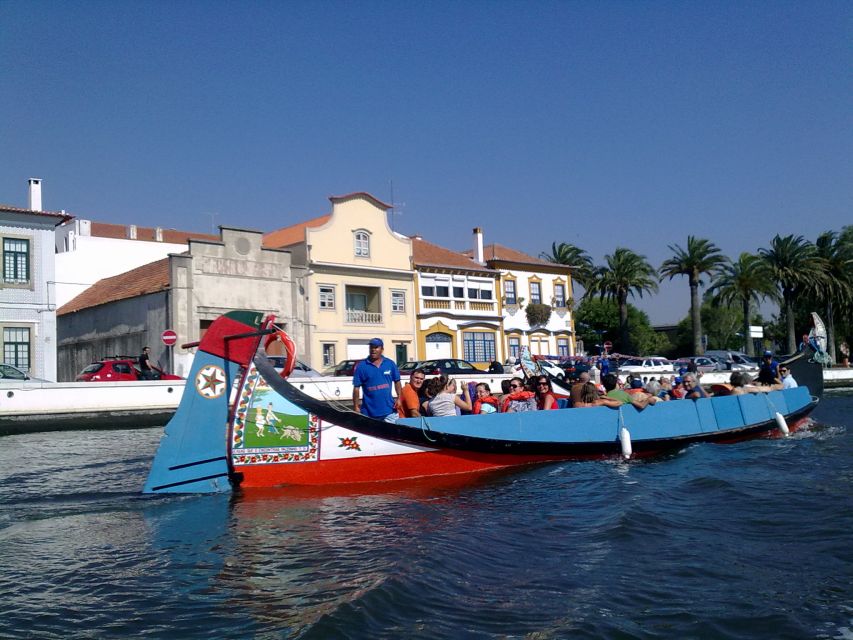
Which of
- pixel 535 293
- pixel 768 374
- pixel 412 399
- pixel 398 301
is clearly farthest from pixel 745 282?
pixel 412 399

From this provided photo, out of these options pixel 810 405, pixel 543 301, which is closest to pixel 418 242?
pixel 543 301

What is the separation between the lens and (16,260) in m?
31.1

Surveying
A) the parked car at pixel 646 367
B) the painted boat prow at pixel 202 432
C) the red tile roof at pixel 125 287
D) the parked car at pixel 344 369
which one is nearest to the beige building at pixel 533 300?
the parked car at pixel 646 367

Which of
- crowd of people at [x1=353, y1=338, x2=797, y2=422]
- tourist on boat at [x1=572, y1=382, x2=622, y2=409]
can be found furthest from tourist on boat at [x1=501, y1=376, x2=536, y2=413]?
tourist on boat at [x1=572, y1=382, x2=622, y2=409]

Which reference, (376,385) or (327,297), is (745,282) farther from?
(376,385)

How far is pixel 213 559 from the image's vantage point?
724cm

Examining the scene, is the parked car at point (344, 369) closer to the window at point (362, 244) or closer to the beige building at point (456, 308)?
the window at point (362, 244)

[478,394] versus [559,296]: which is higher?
[559,296]

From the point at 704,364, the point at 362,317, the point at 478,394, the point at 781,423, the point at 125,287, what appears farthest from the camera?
the point at 704,364

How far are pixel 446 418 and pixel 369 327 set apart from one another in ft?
94.5

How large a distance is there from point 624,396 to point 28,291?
2649 cm

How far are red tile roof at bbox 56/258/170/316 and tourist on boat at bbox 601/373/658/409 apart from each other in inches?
934

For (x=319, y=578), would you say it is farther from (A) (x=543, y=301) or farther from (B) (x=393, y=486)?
(A) (x=543, y=301)

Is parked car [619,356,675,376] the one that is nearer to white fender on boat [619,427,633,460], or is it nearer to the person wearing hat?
the person wearing hat
